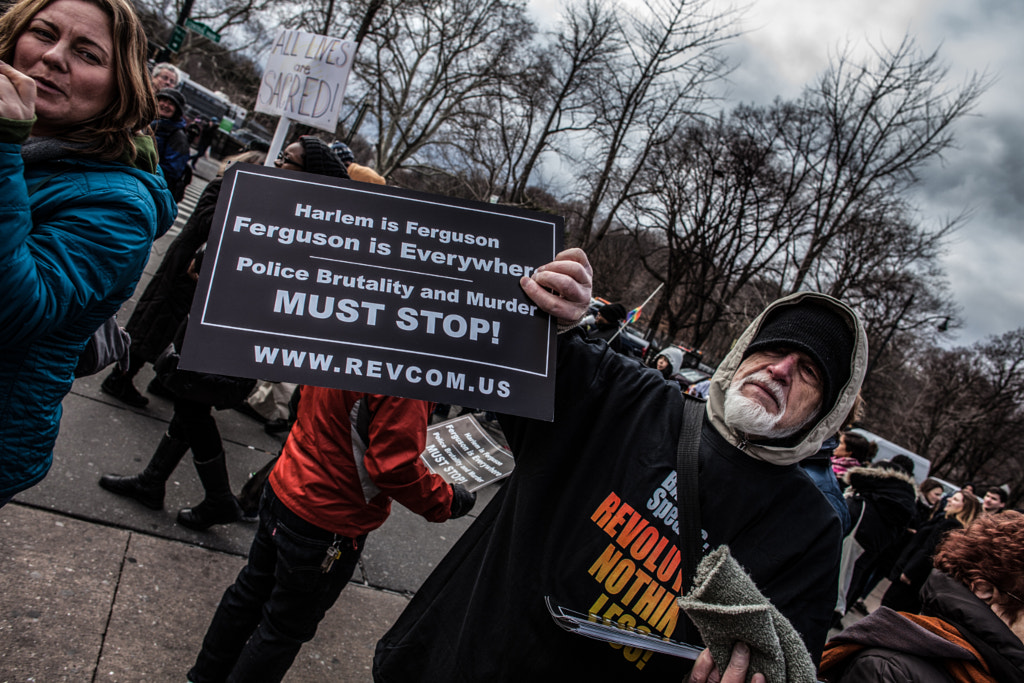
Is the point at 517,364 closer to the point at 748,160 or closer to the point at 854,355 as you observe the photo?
the point at 854,355

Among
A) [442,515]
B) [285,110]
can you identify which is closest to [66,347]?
[442,515]

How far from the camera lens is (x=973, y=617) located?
189 cm

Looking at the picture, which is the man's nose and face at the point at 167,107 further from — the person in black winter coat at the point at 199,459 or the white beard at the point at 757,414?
the white beard at the point at 757,414

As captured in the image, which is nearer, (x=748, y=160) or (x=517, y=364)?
(x=517, y=364)

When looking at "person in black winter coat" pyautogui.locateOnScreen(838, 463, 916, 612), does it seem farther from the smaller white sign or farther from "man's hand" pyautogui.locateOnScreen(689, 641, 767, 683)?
the smaller white sign

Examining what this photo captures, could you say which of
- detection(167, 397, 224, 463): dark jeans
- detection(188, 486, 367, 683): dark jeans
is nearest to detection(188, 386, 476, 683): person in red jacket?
detection(188, 486, 367, 683): dark jeans

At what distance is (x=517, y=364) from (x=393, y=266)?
407 mm

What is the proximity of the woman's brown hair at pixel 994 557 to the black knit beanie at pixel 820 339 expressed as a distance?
1.11 metres

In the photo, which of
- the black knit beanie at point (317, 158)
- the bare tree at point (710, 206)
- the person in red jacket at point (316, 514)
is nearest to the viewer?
the person in red jacket at point (316, 514)

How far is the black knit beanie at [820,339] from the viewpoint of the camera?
5.77 feet

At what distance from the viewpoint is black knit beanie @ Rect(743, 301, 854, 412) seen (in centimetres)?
176

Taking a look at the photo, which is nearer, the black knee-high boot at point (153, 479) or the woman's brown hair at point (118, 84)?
the woman's brown hair at point (118, 84)

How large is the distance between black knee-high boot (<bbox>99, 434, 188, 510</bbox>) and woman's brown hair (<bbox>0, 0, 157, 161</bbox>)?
7.16ft

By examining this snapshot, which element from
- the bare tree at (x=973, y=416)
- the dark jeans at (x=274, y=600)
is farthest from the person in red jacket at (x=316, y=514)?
the bare tree at (x=973, y=416)
